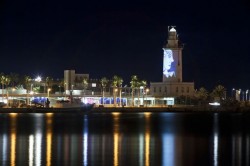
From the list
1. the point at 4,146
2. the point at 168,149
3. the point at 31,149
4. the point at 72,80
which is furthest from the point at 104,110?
the point at 31,149

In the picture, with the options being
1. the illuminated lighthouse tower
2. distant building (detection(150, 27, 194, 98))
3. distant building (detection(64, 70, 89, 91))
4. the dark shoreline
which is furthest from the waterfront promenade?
distant building (detection(64, 70, 89, 91))

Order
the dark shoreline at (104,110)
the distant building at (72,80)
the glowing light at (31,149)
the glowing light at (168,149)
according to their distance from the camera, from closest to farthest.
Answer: the glowing light at (31,149), the glowing light at (168,149), the dark shoreline at (104,110), the distant building at (72,80)

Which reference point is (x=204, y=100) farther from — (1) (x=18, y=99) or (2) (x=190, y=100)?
(1) (x=18, y=99)

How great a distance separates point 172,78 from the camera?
427 ft

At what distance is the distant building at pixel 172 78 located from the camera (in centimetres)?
12941

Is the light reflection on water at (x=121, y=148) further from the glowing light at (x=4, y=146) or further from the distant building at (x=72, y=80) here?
the distant building at (x=72, y=80)

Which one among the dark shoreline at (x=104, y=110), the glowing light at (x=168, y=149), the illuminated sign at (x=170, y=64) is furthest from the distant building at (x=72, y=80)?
the glowing light at (x=168, y=149)

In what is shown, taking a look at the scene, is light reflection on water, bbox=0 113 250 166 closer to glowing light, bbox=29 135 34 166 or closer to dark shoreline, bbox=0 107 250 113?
glowing light, bbox=29 135 34 166

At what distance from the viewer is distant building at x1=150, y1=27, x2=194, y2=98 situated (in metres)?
129

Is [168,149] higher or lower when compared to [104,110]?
lower

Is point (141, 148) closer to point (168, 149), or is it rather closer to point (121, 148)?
point (121, 148)

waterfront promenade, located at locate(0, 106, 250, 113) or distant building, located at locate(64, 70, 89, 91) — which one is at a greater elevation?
distant building, located at locate(64, 70, 89, 91)

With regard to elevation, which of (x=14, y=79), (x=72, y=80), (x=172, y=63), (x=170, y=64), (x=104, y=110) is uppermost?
(x=172, y=63)

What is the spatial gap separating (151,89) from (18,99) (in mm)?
25037
